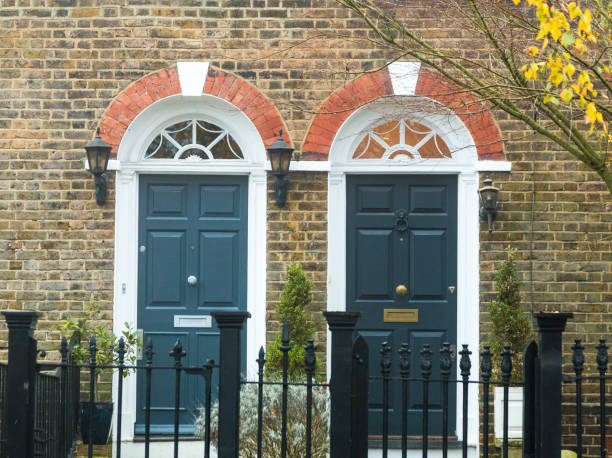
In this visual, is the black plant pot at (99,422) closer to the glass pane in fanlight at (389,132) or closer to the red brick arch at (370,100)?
the red brick arch at (370,100)

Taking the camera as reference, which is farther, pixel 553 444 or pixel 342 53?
pixel 342 53

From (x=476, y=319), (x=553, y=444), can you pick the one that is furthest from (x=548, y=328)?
(x=476, y=319)

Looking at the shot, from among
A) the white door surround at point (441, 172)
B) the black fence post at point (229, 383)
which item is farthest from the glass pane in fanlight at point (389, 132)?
the black fence post at point (229, 383)

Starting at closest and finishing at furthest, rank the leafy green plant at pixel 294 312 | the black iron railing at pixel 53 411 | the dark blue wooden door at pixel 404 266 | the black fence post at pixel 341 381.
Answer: the black fence post at pixel 341 381 < the black iron railing at pixel 53 411 < the leafy green plant at pixel 294 312 < the dark blue wooden door at pixel 404 266

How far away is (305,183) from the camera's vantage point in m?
8.14

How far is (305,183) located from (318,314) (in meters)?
1.18

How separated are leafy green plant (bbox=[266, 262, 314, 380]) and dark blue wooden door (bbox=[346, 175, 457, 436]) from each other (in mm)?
538

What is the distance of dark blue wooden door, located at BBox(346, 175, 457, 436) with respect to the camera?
8242 mm

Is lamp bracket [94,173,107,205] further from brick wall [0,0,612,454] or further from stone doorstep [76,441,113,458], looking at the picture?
stone doorstep [76,441,113,458]

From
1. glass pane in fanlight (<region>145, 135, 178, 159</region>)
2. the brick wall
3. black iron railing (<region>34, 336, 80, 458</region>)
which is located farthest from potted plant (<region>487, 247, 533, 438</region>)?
black iron railing (<region>34, 336, 80, 458</region>)

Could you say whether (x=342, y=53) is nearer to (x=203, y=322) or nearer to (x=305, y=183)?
(x=305, y=183)

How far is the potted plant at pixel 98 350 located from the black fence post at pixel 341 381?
3140 millimetres

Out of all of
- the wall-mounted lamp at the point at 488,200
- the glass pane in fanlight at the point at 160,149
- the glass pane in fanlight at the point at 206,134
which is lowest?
the wall-mounted lamp at the point at 488,200

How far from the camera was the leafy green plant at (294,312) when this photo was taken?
7789mm
